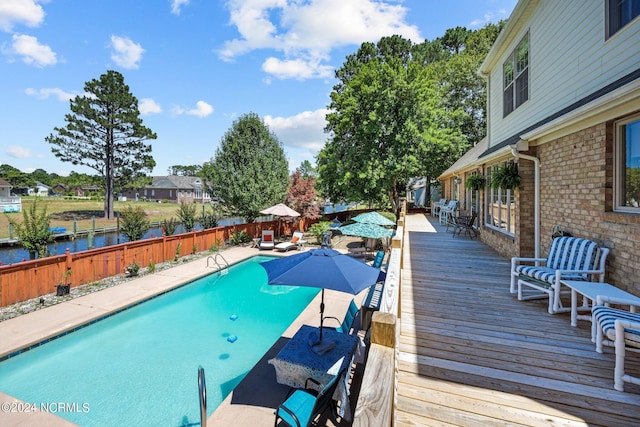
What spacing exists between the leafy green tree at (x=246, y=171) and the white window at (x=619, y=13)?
52.8ft

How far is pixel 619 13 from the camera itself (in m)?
4.52

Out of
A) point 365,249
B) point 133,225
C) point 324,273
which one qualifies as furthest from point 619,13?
point 133,225

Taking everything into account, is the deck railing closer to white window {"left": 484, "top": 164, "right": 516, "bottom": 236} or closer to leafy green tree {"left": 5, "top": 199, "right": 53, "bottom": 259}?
white window {"left": 484, "top": 164, "right": 516, "bottom": 236}

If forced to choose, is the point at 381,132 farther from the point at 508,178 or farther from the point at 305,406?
the point at 305,406

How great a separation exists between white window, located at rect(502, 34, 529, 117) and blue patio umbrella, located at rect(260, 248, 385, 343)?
6.93 meters

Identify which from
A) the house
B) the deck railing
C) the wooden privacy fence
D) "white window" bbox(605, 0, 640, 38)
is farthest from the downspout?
the wooden privacy fence

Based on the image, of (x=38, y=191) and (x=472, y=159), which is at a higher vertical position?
(x=38, y=191)

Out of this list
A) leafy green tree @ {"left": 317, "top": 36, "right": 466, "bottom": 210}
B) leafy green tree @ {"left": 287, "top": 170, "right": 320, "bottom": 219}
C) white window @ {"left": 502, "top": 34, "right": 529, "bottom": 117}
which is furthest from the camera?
leafy green tree @ {"left": 287, "top": 170, "right": 320, "bottom": 219}

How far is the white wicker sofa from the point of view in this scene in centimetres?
430

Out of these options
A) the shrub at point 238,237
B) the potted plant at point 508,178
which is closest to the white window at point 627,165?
the potted plant at point 508,178

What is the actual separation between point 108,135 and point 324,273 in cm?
3566

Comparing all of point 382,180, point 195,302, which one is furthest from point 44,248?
point 382,180

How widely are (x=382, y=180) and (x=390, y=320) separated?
1761cm

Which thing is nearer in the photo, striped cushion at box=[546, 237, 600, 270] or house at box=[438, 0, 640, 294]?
house at box=[438, 0, 640, 294]
